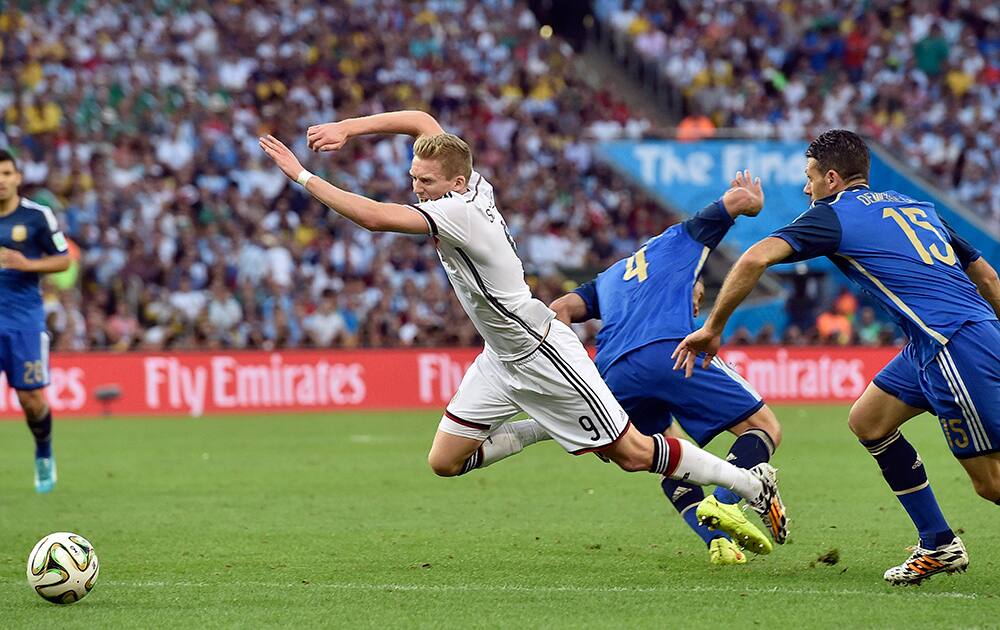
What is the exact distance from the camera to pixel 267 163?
25906 millimetres

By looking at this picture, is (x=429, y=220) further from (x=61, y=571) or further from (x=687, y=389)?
(x=61, y=571)

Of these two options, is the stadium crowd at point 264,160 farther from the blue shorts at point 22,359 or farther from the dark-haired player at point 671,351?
the dark-haired player at point 671,351

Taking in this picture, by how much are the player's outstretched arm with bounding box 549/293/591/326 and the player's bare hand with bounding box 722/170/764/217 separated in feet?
3.41

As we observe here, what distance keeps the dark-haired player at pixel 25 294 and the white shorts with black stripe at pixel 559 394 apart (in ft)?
17.0

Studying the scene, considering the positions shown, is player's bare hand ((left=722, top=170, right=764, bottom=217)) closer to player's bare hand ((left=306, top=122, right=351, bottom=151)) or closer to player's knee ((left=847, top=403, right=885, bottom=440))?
player's knee ((left=847, top=403, right=885, bottom=440))

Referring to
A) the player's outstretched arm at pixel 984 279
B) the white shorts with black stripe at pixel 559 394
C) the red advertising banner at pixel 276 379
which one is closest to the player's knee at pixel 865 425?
the player's outstretched arm at pixel 984 279

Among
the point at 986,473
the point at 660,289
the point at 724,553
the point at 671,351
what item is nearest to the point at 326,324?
the point at 660,289

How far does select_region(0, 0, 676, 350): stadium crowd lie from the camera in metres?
23.1

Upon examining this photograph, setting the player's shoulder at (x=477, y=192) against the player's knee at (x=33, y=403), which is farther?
the player's knee at (x=33, y=403)

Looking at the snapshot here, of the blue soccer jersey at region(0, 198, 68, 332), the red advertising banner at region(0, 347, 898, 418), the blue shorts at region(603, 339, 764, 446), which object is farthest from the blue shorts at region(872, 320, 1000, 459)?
the red advertising banner at region(0, 347, 898, 418)

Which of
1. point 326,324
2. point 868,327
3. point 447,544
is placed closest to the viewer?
point 447,544

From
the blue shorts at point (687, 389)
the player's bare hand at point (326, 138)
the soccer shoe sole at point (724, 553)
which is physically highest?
the player's bare hand at point (326, 138)

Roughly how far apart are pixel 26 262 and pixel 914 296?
7.27 metres

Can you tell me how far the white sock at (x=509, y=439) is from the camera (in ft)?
28.0
